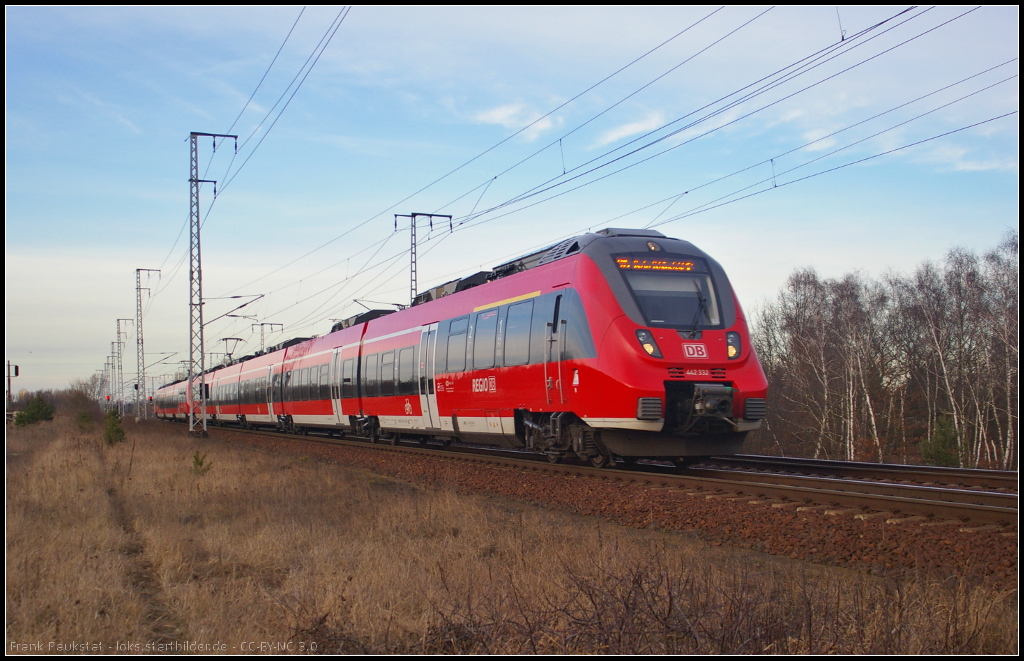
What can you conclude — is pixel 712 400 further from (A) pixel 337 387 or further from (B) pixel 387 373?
(A) pixel 337 387

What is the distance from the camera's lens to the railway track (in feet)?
24.5

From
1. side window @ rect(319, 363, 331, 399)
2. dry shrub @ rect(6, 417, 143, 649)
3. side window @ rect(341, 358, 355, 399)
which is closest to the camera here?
dry shrub @ rect(6, 417, 143, 649)

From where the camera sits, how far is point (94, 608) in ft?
17.4

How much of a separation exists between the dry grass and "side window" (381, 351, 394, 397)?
965cm

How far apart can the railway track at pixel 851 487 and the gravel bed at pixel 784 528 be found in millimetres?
238

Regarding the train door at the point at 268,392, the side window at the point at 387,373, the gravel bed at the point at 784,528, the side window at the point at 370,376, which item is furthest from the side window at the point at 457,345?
the train door at the point at 268,392

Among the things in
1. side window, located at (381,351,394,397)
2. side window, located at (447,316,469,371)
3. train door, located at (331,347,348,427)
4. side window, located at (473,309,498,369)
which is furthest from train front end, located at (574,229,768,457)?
train door, located at (331,347,348,427)

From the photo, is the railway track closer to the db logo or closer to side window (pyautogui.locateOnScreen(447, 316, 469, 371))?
the db logo

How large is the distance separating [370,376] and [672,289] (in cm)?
1225

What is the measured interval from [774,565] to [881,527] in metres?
1.50

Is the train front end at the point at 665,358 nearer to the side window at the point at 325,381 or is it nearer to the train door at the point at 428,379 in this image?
the train door at the point at 428,379

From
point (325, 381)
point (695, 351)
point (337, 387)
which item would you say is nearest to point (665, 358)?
point (695, 351)

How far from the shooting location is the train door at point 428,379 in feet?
56.9

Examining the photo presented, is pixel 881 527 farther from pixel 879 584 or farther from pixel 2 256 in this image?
pixel 2 256
